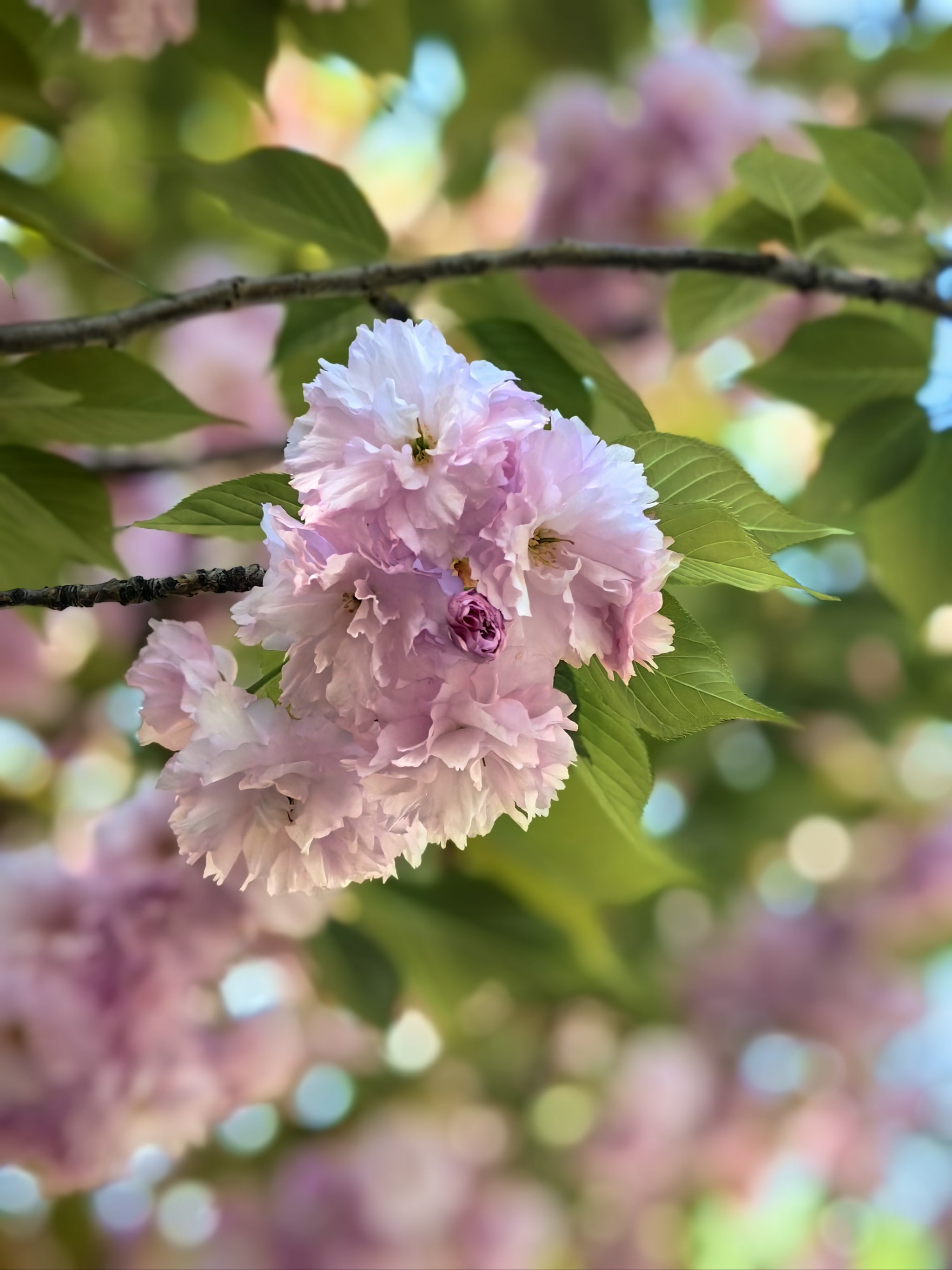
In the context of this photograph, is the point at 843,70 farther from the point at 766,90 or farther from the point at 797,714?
the point at 797,714

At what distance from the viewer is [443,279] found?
0.47 m

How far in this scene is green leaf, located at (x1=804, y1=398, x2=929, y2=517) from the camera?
586 mm

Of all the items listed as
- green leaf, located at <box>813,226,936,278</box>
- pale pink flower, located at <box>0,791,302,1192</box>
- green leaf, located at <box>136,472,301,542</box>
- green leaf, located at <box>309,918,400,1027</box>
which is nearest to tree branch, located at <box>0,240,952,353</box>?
green leaf, located at <box>813,226,936,278</box>

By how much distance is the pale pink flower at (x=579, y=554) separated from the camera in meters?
0.27

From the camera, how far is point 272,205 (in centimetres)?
52

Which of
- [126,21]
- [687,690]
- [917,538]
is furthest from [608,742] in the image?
[126,21]

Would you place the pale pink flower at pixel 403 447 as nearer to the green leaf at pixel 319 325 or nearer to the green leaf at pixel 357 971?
the green leaf at pixel 319 325

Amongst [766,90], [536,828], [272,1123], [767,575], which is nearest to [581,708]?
[767,575]

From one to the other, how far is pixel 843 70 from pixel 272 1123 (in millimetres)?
1297

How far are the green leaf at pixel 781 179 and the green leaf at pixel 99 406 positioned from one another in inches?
11.5

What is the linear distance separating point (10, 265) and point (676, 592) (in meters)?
0.50

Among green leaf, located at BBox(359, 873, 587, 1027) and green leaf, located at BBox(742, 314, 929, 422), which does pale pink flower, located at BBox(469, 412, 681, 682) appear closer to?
green leaf, located at BBox(742, 314, 929, 422)

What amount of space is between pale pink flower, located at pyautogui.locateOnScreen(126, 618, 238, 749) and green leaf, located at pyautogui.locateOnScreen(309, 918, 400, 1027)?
1.72 ft

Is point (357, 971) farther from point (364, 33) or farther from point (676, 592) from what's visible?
point (364, 33)
